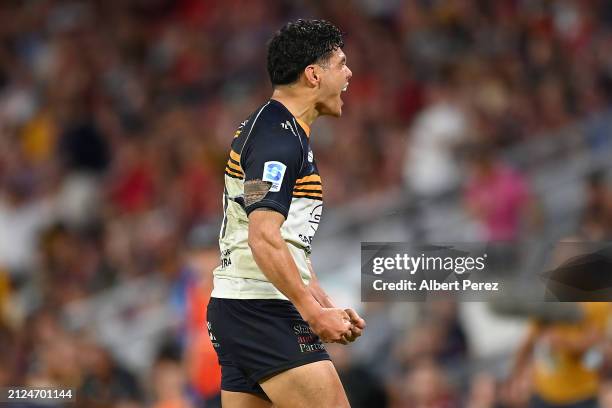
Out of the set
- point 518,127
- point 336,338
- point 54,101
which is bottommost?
point 336,338

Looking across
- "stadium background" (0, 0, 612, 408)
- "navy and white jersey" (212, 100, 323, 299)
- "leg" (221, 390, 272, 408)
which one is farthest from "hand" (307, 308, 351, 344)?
"stadium background" (0, 0, 612, 408)

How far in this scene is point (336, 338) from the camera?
4.31 metres

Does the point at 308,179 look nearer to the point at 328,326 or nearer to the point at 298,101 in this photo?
the point at 298,101

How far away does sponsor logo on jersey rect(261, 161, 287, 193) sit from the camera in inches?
172

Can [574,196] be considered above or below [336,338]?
above

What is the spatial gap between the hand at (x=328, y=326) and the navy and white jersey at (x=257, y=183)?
0.37 m

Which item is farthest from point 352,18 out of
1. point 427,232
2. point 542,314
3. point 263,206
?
point 263,206

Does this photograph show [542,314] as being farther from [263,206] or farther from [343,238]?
[343,238]

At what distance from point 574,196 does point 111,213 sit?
4821 millimetres

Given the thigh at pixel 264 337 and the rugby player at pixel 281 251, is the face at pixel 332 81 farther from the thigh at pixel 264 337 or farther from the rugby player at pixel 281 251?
the thigh at pixel 264 337

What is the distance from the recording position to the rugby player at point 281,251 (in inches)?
171

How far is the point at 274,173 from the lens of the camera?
4.39 m

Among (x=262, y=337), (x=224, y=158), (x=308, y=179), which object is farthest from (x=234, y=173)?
(x=224, y=158)

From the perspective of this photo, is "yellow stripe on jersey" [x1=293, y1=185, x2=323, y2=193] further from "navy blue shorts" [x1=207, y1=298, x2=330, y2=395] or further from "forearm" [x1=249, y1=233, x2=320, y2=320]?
"navy blue shorts" [x1=207, y1=298, x2=330, y2=395]
